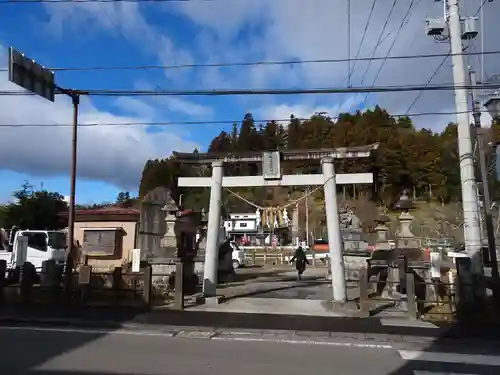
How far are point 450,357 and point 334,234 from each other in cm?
700

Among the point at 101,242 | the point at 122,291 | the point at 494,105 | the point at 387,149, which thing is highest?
the point at 387,149

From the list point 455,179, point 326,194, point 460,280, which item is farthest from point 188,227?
point 455,179

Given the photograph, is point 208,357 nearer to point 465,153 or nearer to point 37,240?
point 465,153

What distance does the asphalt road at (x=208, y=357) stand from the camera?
7.03 metres

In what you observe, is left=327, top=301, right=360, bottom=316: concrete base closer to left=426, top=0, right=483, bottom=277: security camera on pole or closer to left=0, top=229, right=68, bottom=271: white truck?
left=426, top=0, right=483, bottom=277: security camera on pole

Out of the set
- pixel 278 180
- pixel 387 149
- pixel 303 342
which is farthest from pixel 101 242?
pixel 387 149

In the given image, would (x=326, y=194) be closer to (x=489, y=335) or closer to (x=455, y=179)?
(x=489, y=335)

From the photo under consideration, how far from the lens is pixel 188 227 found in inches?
810

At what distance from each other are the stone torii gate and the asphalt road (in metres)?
5.85

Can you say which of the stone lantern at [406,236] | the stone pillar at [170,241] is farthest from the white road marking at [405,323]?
the stone pillar at [170,241]

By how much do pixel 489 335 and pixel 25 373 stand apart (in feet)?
31.2

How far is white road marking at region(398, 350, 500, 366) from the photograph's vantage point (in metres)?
8.07

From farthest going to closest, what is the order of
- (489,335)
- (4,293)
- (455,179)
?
(455,179) → (4,293) → (489,335)

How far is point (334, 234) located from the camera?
15164 millimetres
